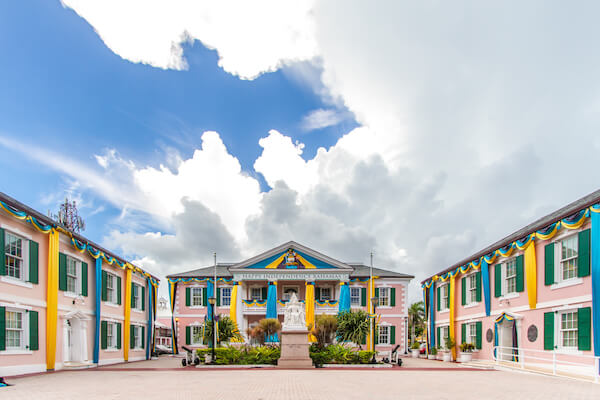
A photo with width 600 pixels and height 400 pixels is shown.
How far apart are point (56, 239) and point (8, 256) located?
2.52 m

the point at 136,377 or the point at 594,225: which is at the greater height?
the point at 594,225

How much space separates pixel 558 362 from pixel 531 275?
352 centimetres

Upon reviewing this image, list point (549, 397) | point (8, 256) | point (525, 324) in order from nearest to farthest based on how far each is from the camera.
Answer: point (549, 397) < point (8, 256) < point (525, 324)

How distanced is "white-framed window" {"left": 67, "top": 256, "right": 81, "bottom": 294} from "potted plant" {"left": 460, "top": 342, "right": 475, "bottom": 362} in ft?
61.3

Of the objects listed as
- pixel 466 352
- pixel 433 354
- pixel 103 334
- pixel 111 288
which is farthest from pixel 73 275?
pixel 433 354

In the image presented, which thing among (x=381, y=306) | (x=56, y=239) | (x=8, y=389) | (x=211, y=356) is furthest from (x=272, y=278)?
(x=8, y=389)

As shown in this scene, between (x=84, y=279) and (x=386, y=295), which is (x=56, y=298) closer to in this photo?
(x=84, y=279)

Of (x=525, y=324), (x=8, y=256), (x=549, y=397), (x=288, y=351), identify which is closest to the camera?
(x=549, y=397)

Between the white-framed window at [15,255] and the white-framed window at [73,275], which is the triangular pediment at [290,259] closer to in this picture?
the white-framed window at [73,275]

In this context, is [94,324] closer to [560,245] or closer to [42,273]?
[42,273]

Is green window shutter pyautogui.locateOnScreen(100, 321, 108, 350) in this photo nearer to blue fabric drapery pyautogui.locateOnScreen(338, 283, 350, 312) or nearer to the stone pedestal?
the stone pedestal

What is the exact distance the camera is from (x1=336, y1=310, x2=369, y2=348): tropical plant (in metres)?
26.1

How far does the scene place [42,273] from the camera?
1814 centimetres

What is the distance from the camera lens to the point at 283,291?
38656 mm
